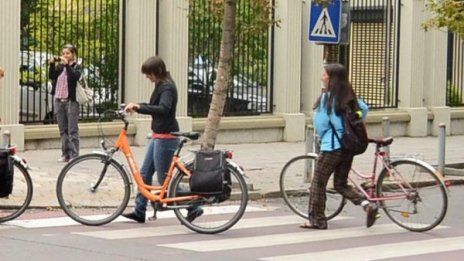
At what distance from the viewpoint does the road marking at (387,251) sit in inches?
392

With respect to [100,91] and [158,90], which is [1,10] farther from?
[158,90]

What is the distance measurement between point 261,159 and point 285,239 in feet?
26.4

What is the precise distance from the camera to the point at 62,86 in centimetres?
1658

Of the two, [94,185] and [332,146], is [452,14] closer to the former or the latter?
[332,146]

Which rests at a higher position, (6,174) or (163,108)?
(163,108)

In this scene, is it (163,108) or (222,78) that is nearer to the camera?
(163,108)

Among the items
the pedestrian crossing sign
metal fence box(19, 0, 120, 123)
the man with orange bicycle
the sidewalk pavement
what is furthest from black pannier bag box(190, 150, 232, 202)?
metal fence box(19, 0, 120, 123)

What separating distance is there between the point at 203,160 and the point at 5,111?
765cm

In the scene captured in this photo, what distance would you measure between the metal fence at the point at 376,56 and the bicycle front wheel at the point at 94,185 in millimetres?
13976

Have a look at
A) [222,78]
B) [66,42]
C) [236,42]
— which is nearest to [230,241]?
[222,78]

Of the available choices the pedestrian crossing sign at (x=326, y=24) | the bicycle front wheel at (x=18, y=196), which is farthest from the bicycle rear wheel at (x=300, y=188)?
the bicycle front wheel at (x=18, y=196)

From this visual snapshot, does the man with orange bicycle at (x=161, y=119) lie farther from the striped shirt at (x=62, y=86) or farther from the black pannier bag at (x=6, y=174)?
the striped shirt at (x=62, y=86)

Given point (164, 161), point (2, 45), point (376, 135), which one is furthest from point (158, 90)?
point (376, 135)

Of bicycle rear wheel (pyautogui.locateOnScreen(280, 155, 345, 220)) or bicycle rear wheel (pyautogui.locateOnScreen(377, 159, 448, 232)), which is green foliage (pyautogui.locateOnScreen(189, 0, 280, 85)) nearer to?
bicycle rear wheel (pyautogui.locateOnScreen(280, 155, 345, 220))
